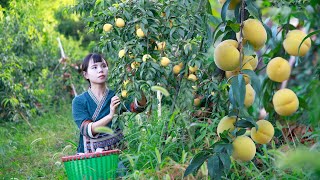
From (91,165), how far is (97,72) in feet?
2.32

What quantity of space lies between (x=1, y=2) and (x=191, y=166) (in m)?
7.94

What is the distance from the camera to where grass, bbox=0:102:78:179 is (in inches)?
175

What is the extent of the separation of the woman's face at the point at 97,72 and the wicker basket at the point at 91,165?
1.92 feet

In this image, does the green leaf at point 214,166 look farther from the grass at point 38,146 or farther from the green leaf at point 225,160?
the grass at point 38,146

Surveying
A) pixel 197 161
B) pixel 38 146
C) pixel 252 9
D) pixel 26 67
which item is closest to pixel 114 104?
pixel 197 161

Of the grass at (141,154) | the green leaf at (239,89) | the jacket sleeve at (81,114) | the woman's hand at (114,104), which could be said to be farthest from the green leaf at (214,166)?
the jacket sleeve at (81,114)

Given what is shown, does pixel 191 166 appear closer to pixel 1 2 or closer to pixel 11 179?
pixel 11 179

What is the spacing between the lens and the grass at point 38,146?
4.45 m

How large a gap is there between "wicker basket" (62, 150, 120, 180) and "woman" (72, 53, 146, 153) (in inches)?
11.3

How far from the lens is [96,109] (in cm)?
376

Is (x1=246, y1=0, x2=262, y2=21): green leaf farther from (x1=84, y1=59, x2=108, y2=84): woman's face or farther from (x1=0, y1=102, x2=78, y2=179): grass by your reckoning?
(x1=0, y1=102, x2=78, y2=179): grass

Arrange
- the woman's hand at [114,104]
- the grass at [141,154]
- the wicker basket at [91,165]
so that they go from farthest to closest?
the woman's hand at [114,104] → the wicker basket at [91,165] → the grass at [141,154]

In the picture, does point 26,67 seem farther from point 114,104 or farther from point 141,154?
point 141,154

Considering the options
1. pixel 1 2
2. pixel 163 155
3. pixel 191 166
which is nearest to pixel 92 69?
pixel 163 155
